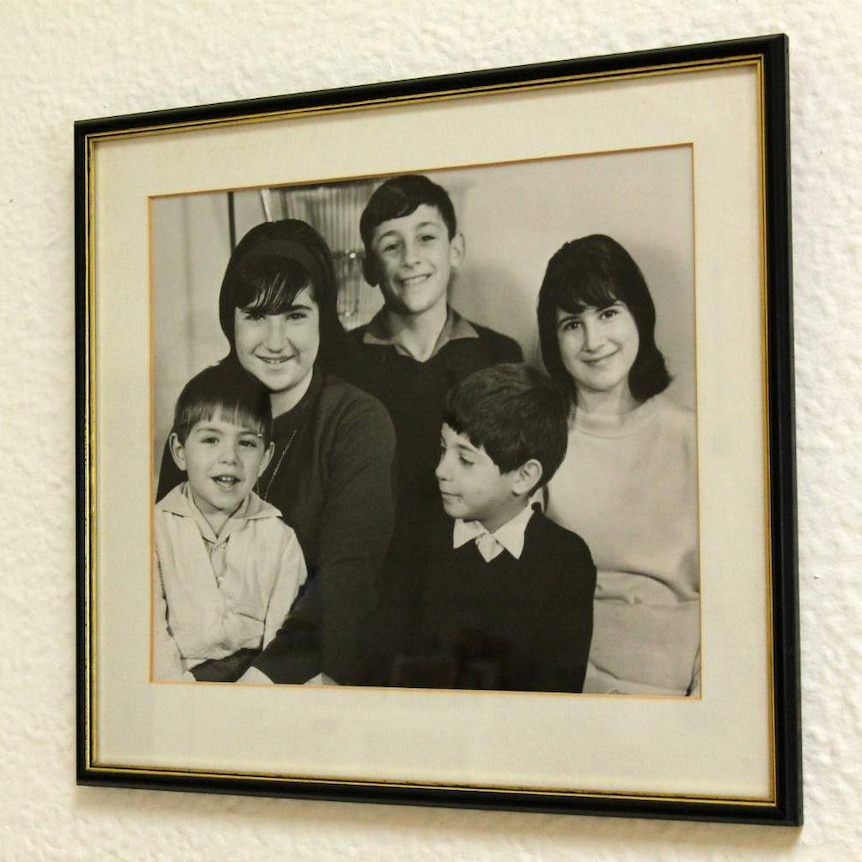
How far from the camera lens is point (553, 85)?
809 mm

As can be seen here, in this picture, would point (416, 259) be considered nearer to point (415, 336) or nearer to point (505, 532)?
point (415, 336)

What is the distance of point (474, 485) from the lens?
0.82 m

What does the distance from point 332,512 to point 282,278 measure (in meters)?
0.18

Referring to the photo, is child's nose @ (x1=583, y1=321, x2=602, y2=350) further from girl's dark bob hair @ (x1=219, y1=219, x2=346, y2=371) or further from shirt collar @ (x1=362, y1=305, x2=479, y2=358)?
girl's dark bob hair @ (x1=219, y1=219, x2=346, y2=371)

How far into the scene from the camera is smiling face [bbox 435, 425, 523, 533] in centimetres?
81

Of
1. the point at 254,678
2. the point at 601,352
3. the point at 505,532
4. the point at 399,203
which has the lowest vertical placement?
the point at 254,678

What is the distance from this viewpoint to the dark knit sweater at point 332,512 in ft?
2.75

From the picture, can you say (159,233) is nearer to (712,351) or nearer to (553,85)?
(553,85)

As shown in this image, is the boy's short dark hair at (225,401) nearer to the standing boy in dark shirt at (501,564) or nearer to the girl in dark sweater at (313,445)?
the girl in dark sweater at (313,445)

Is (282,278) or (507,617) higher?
(282,278)

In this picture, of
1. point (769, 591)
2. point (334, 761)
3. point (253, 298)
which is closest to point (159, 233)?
point (253, 298)

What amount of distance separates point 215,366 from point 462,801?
359mm

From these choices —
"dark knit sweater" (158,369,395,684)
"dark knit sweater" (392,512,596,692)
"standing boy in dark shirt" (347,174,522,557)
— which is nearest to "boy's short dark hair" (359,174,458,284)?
"standing boy in dark shirt" (347,174,522,557)

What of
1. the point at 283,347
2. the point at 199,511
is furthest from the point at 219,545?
the point at 283,347
